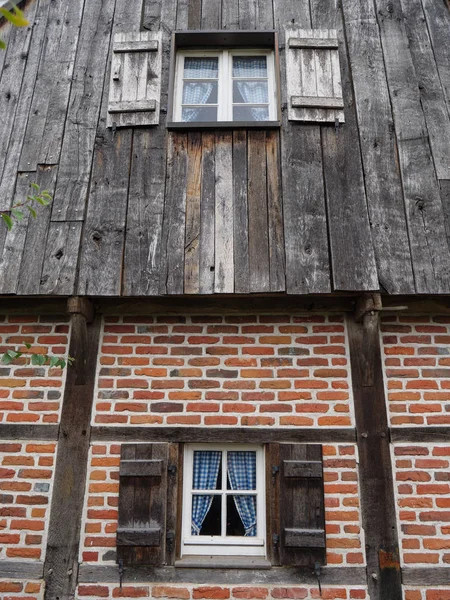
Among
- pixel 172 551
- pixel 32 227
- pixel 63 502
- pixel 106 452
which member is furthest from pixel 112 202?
pixel 172 551

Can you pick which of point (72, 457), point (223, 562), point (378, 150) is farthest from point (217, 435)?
point (378, 150)

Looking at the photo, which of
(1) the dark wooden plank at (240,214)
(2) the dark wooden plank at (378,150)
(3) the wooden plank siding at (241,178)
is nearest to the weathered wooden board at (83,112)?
(3) the wooden plank siding at (241,178)

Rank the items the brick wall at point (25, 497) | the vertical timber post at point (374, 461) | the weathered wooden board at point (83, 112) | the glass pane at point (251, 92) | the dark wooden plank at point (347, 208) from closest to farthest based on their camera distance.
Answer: the vertical timber post at point (374, 461) < the brick wall at point (25, 497) < the dark wooden plank at point (347, 208) < the weathered wooden board at point (83, 112) < the glass pane at point (251, 92)

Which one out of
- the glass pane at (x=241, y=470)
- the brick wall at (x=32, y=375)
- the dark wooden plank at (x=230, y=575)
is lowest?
the dark wooden plank at (x=230, y=575)

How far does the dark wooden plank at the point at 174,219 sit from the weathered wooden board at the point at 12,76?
4.81 ft

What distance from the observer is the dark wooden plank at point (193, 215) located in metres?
3.48

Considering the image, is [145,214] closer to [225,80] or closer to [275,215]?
[275,215]

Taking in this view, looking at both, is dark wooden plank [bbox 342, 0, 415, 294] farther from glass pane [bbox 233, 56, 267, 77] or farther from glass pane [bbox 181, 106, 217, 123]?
glass pane [bbox 181, 106, 217, 123]

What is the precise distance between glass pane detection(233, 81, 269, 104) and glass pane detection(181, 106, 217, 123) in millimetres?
266

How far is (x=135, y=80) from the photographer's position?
4309mm

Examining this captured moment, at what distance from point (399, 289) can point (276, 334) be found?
934 millimetres

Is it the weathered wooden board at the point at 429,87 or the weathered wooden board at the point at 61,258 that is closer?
the weathered wooden board at the point at 61,258

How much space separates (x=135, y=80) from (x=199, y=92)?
1.93 ft

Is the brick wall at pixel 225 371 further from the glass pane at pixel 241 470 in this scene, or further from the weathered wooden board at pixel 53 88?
the weathered wooden board at pixel 53 88
